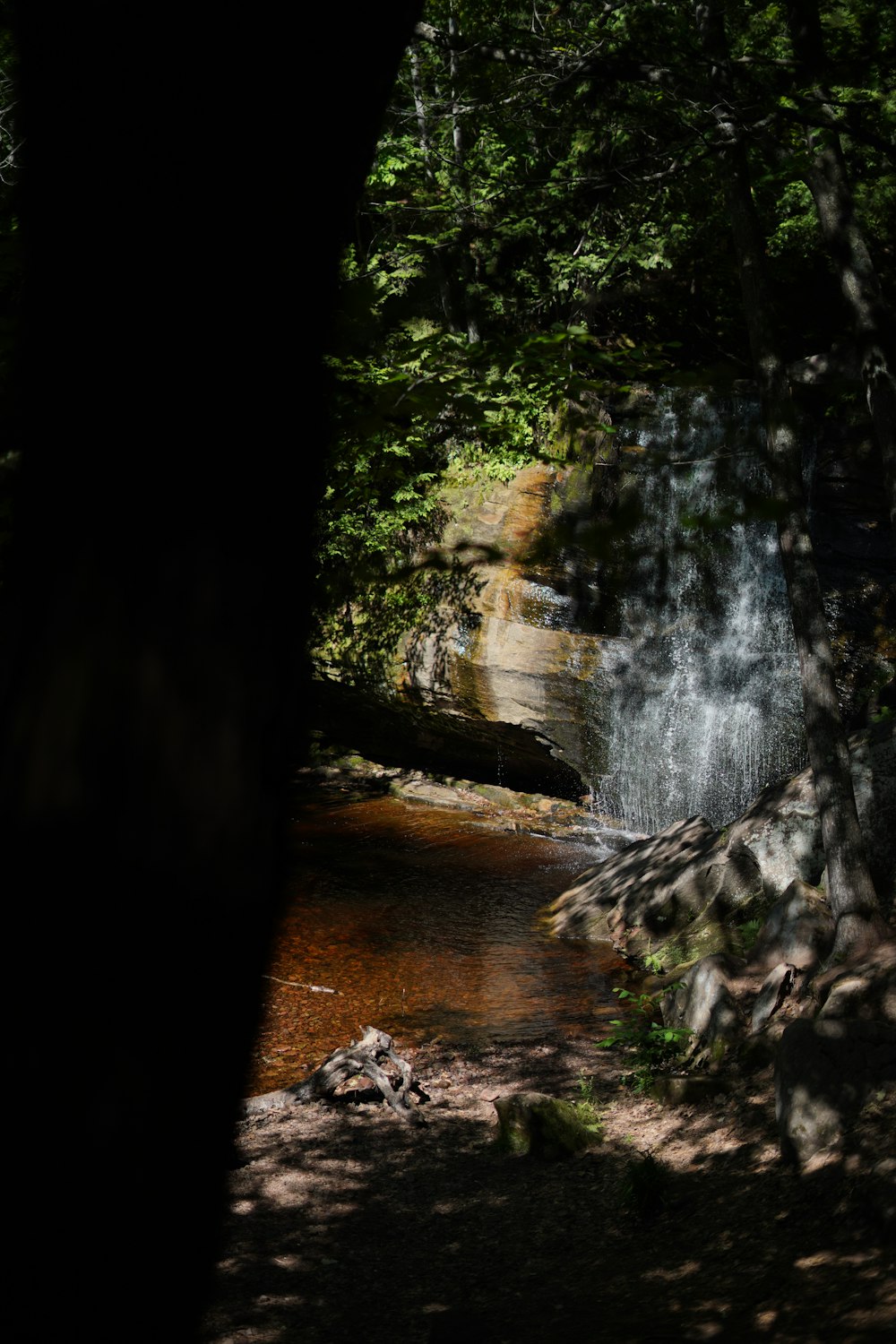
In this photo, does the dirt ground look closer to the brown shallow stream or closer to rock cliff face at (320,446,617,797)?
the brown shallow stream

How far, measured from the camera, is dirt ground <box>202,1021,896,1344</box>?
14.2ft

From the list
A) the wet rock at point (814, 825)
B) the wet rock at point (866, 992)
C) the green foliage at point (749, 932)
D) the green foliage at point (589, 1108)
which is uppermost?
the wet rock at point (814, 825)

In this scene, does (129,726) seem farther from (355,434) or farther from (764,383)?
(764,383)

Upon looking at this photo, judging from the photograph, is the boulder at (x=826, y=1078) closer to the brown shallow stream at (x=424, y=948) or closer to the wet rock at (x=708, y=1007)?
the wet rock at (x=708, y=1007)

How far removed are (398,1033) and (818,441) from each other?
1004 centimetres

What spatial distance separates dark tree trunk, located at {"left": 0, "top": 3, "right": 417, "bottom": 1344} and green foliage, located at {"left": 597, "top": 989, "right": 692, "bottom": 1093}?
6402mm

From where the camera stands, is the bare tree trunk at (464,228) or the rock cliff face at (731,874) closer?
the bare tree trunk at (464,228)

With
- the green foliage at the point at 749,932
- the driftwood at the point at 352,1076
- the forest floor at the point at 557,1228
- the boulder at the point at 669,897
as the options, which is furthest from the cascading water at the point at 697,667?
the driftwood at the point at 352,1076

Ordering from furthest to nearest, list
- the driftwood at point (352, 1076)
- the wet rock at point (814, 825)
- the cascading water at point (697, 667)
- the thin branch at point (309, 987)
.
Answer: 1. the cascading water at point (697, 667)
2. the thin branch at point (309, 987)
3. the wet rock at point (814, 825)
4. the driftwood at point (352, 1076)

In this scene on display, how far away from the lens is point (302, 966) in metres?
9.91

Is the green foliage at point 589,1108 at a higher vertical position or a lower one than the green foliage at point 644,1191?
lower

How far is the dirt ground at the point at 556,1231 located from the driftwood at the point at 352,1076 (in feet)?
0.34

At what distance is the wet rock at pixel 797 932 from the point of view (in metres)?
7.54

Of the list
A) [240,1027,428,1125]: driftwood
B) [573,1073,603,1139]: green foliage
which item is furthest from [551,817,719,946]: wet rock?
[240,1027,428,1125]: driftwood
